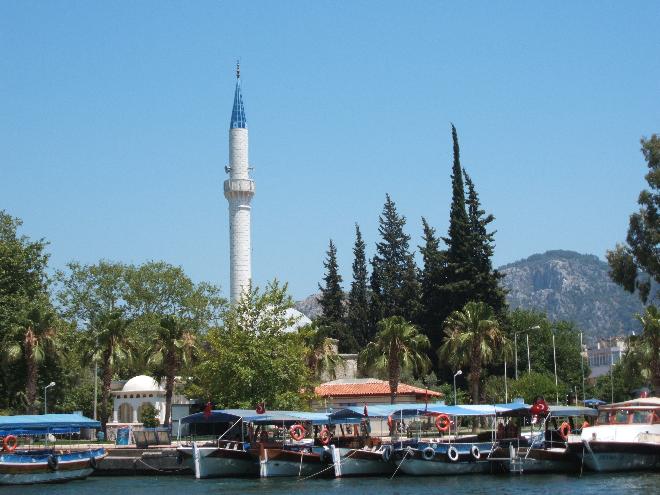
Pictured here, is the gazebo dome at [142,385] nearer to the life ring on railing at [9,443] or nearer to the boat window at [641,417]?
the life ring on railing at [9,443]

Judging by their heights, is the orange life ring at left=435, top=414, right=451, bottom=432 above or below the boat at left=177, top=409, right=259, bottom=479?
above

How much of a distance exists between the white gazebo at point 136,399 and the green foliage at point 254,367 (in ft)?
49.2

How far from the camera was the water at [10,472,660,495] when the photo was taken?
37922 millimetres

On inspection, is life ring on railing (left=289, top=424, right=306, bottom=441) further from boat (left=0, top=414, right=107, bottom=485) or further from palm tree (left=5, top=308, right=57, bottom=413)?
palm tree (left=5, top=308, right=57, bottom=413)

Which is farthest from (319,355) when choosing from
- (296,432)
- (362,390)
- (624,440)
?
(624,440)

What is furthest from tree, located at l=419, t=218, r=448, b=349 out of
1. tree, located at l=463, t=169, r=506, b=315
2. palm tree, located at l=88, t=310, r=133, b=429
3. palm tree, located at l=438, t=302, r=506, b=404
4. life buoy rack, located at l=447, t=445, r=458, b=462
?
life buoy rack, located at l=447, t=445, r=458, b=462

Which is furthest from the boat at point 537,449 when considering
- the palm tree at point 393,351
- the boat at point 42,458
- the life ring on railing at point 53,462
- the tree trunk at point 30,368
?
the tree trunk at point 30,368

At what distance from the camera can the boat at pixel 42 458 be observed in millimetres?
45059

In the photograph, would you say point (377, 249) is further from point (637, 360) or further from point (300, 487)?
point (300, 487)

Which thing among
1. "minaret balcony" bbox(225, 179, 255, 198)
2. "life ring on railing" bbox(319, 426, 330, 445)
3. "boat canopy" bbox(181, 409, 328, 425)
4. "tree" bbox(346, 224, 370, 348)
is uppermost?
"minaret balcony" bbox(225, 179, 255, 198)

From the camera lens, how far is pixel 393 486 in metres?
41.2

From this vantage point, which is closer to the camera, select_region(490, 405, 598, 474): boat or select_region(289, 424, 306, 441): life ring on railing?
select_region(490, 405, 598, 474): boat

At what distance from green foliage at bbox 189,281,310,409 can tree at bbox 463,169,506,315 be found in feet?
87.2

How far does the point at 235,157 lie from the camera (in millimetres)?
92062
